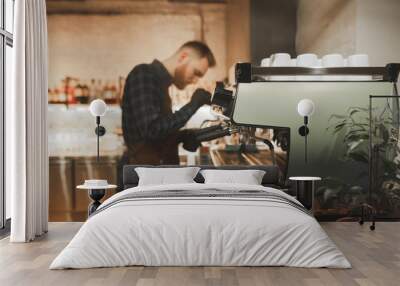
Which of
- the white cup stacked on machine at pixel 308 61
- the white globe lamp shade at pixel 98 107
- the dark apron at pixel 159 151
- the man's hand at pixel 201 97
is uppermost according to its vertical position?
the white cup stacked on machine at pixel 308 61

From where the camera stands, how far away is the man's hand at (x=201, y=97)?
786 centimetres

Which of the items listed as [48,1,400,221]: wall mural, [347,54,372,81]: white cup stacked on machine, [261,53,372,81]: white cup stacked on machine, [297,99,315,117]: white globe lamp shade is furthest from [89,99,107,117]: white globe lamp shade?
[347,54,372,81]: white cup stacked on machine

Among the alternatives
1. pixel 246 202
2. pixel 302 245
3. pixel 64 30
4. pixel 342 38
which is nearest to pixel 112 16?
pixel 64 30

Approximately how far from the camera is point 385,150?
777 centimetres

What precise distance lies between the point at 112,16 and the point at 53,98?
1290 mm

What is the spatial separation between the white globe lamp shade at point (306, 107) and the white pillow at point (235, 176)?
91 cm

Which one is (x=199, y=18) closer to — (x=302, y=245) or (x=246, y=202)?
(x=246, y=202)

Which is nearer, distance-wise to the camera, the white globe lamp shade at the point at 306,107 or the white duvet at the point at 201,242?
the white duvet at the point at 201,242

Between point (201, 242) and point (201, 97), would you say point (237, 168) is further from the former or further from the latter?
point (201, 242)

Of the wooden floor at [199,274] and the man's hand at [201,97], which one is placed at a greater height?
the man's hand at [201,97]

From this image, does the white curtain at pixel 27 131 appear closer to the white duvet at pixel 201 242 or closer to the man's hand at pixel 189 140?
the white duvet at pixel 201 242

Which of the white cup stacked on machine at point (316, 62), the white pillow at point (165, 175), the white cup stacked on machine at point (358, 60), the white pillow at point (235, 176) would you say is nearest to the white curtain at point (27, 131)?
the white pillow at point (165, 175)

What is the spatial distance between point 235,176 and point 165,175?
820 mm

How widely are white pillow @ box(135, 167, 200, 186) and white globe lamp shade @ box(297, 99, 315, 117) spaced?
4.92 ft
